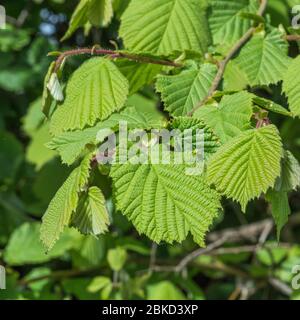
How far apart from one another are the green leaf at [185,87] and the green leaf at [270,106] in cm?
16

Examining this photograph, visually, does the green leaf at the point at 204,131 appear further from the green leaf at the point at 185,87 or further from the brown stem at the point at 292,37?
the brown stem at the point at 292,37

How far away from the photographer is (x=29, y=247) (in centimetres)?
251

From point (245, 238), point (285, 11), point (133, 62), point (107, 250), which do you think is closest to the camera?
point (133, 62)

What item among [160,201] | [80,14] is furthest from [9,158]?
[160,201]

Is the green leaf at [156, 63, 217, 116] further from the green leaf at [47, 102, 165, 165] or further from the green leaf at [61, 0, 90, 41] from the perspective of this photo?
the green leaf at [61, 0, 90, 41]

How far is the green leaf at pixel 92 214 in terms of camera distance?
1303mm

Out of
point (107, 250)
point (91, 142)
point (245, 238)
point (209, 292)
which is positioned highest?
point (91, 142)

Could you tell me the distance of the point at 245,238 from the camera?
307cm

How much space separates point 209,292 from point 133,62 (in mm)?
1803

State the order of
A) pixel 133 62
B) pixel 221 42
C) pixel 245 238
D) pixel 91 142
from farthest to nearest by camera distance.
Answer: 1. pixel 245 238
2. pixel 221 42
3. pixel 133 62
4. pixel 91 142

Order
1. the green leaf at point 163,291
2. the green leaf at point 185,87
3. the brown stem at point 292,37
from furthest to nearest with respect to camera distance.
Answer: the green leaf at point 163,291
the brown stem at point 292,37
the green leaf at point 185,87

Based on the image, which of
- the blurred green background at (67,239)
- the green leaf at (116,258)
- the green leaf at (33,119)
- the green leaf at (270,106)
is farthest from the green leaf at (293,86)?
the green leaf at (33,119)
